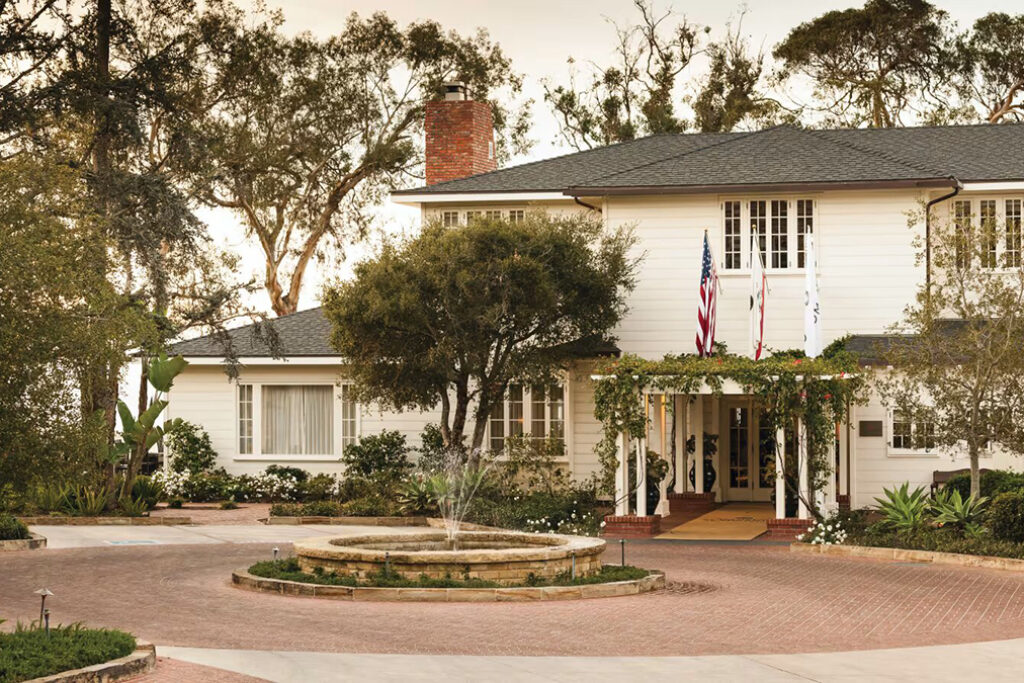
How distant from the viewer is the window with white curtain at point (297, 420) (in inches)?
1205

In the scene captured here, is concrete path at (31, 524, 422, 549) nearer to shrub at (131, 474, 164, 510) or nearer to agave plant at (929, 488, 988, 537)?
shrub at (131, 474, 164, 510)

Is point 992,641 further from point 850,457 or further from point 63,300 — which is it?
point 850,457

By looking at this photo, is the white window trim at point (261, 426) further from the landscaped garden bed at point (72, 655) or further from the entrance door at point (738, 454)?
the landscaped garden bed at point (72, 655)

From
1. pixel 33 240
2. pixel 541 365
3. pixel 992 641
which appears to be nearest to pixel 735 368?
pixel 541 365

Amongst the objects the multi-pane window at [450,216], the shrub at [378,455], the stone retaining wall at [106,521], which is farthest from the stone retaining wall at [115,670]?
the multi-pane window at [450,216]

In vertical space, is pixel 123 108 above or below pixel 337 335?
above

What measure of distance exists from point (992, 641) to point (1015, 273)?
11.3 m

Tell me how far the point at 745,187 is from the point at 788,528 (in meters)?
6.76

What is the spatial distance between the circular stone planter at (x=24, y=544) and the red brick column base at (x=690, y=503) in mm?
11908

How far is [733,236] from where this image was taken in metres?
27.1

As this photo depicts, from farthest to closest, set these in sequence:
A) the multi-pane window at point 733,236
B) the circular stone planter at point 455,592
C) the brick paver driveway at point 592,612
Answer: the multi-pane window at point 733,236 → the circular stone planter at point 455,592 → the brick paver driveway at point 592,612

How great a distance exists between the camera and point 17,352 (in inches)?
507

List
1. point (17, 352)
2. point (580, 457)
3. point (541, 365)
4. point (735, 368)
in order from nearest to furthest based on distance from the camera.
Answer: point (17, 352), point (735, 368), point (541, 365), point (580, 457)

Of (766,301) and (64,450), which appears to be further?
(766,301)
